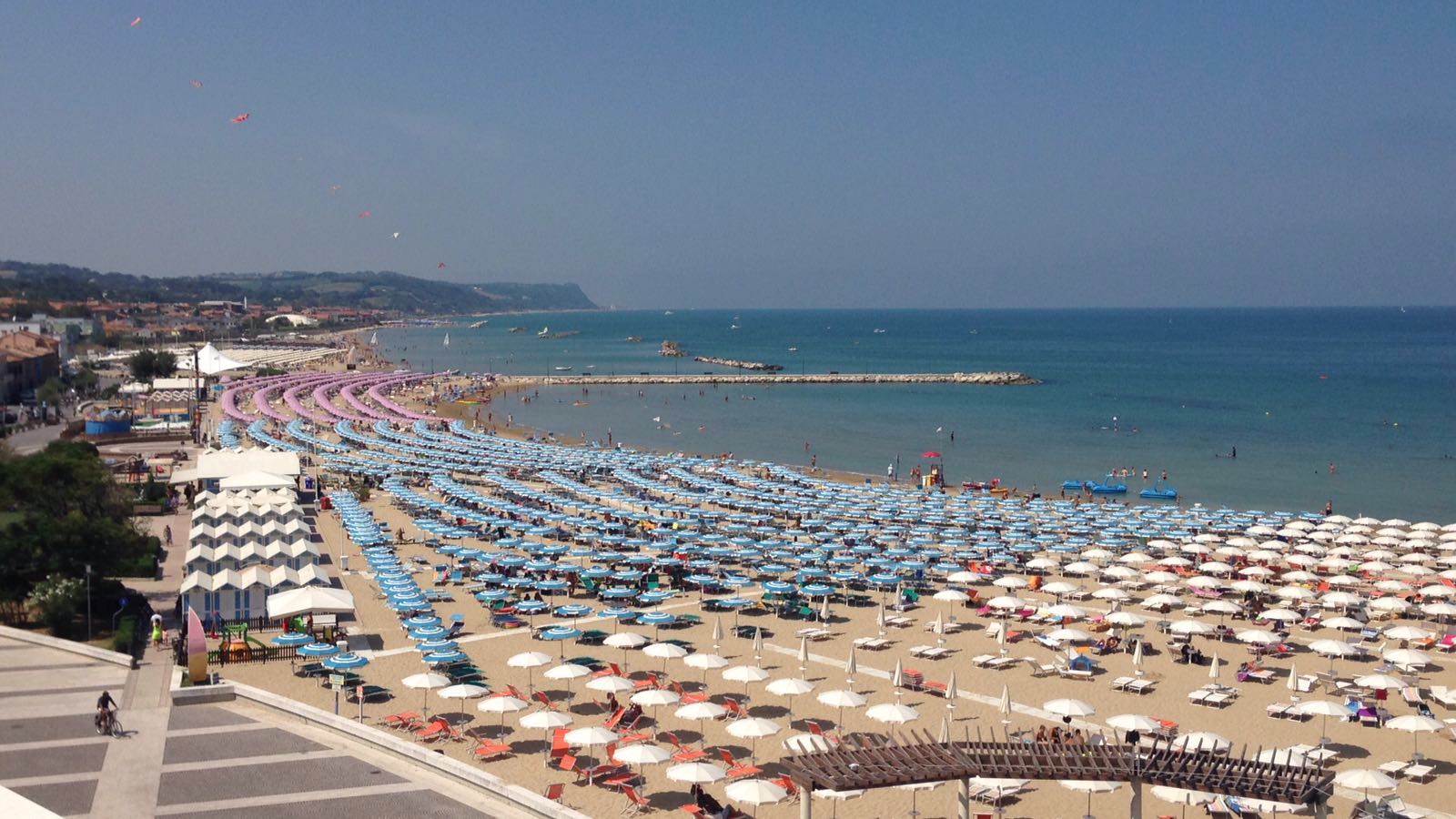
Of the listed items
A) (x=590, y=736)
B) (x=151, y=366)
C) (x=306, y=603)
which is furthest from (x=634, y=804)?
(x=151, y=366)

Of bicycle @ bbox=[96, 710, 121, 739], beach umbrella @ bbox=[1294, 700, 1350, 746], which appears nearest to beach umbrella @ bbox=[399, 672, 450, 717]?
bicycle @ bbox=[96, 710, 121, 739]

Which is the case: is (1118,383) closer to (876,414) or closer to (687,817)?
(876,414)

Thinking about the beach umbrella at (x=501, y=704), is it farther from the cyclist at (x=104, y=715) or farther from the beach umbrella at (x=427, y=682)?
the cyclist at (x=104, y=715)

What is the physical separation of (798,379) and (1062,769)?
94.9 meters

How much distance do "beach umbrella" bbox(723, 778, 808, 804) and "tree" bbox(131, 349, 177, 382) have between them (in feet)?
226

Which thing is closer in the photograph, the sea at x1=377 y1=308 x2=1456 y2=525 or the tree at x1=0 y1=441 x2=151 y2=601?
the tree at x1=0 y1=441 x2=151 y2=601

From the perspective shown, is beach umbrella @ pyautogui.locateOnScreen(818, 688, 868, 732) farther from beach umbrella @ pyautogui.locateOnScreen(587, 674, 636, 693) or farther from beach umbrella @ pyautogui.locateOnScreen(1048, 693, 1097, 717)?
beach umbrella @ pyautogui.locateOnScreen(587, 674, 636, 693)

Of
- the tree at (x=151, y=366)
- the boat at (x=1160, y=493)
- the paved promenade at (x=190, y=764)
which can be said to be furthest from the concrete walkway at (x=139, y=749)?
the tree at (x=151, y=366)

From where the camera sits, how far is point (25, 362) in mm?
63000

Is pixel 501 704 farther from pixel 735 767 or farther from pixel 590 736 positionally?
pixel 735 767

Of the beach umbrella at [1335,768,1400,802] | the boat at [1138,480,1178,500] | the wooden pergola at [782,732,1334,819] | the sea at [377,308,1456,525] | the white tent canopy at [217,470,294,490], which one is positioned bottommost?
the boat at [1138,480,1178,500]

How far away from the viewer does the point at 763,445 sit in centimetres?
6069

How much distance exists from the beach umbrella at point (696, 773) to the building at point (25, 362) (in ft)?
189

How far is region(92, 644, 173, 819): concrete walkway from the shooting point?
43.5 ft
